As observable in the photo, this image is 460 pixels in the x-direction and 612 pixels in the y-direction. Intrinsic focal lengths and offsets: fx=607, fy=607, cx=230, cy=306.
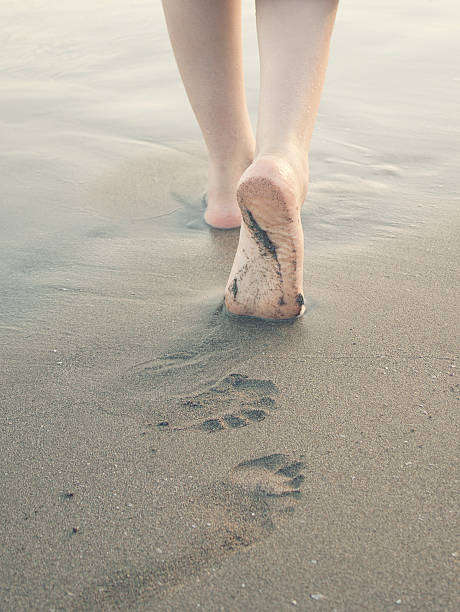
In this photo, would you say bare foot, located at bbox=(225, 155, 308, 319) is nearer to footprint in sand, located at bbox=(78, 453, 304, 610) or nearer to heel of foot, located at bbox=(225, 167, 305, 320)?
heel of foot, located at bbox=(225, 167, 305, 320)

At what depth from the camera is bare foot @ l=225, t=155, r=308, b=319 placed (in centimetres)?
114

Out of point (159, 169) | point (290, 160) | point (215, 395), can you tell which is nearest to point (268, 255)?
point (290, 160)

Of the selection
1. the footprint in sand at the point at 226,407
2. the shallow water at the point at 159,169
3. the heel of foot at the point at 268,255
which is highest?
the heel of foot at the point at 268,255

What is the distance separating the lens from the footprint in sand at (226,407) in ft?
3.33

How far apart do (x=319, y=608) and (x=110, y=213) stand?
4.56 feet

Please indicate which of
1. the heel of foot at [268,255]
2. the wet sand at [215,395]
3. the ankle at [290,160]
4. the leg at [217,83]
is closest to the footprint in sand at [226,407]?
the wet sand at [215,395]

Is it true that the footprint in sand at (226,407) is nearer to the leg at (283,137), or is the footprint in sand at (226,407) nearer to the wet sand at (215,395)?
the wet sand at (215,395)

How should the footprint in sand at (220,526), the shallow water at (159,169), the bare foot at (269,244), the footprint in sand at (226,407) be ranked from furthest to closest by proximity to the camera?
the shallow water at (159,169) < the bare foot at (269,244) < the footprint in sand at (226,407) < the footprint in sand at (220,526)

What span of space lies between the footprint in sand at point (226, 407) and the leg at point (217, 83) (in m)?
0.76

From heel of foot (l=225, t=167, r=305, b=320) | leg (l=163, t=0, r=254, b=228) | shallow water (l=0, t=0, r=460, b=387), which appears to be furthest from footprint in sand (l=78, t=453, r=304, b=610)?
leg (l=163, t=0, r=254, b=228)

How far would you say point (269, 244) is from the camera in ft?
3.97

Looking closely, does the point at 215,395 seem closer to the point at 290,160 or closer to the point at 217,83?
the point at 290,160

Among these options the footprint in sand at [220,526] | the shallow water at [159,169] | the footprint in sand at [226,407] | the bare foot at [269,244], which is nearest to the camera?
the footprint in sand at [220,526]

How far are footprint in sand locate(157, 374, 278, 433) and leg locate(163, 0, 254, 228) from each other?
760 millimetres
